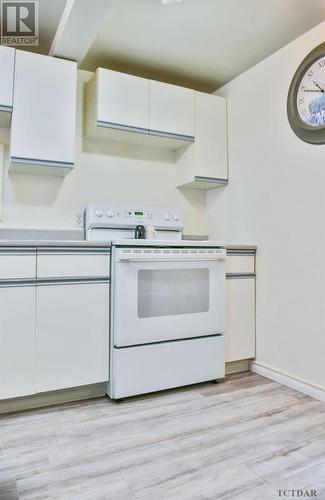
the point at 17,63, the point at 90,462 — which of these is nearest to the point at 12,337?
the point at 90,462

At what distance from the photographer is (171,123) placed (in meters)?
2.65

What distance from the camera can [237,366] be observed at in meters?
2.54

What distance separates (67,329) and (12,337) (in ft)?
0.92

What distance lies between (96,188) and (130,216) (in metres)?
0.36

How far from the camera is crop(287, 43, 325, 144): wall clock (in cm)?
208

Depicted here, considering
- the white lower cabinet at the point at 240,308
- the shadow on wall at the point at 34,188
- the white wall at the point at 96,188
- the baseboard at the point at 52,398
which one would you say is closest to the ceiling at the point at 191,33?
the white wall at the point at 96,188

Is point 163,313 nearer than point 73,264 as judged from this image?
No

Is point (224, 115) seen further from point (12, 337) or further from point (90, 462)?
point (90, 462)

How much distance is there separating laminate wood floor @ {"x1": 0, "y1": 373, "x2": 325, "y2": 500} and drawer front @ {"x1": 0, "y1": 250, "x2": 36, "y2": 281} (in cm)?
73

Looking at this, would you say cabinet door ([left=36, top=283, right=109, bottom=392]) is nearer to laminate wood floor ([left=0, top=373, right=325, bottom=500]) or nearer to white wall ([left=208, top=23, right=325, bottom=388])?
laminate wood floor ([left=0, top=373, right=325, bottom=500])

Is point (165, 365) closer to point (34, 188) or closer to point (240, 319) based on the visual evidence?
point (240, 319)

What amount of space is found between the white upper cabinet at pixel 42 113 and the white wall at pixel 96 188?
0.23 m

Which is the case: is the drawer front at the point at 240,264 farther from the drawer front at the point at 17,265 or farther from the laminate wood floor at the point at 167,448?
the drawer front at the point at 17,265

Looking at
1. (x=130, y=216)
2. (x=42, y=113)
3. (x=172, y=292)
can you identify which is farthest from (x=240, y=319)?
(x=42, y=113)
